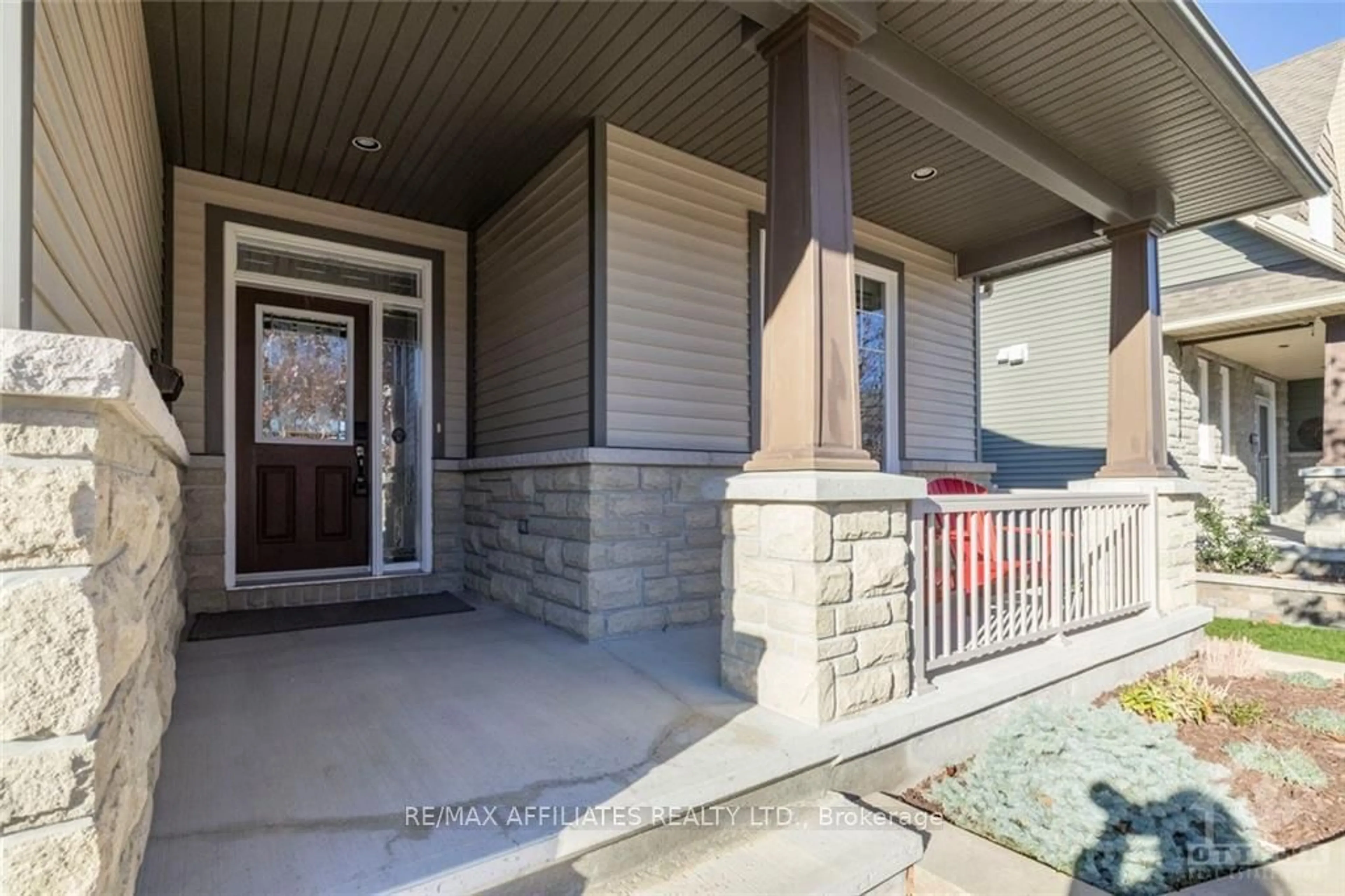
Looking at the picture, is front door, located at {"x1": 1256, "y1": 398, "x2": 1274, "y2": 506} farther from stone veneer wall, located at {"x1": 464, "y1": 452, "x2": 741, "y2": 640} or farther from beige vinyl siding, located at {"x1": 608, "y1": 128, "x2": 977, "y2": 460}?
stone veneer wall, located at {"x1": 464, "y1": 452, "x2": 741, "y2": 640}

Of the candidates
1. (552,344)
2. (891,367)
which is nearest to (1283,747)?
(891,367)

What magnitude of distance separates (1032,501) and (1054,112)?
6.45ft

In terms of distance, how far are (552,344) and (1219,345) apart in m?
8.47

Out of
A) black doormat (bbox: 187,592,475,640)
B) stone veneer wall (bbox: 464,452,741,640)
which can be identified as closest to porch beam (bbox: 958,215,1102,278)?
stone veneer wall (bbox: 464,452,741,640)

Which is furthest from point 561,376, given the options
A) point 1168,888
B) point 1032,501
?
point 1168,888

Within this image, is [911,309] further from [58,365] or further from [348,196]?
[58,365]

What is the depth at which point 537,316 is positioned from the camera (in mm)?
4141

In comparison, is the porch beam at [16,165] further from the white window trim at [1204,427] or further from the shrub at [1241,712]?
the white window trim at [1204,427]

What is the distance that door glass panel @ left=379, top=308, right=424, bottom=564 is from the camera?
4711mm

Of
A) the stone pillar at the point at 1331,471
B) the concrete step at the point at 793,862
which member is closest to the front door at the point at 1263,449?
the stone pillar at the point at 1331,471

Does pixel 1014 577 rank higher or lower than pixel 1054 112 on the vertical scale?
lower

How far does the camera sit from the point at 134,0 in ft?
7.96

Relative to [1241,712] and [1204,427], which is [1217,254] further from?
[1241,712]

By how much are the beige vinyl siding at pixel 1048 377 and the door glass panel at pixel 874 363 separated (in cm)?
380
